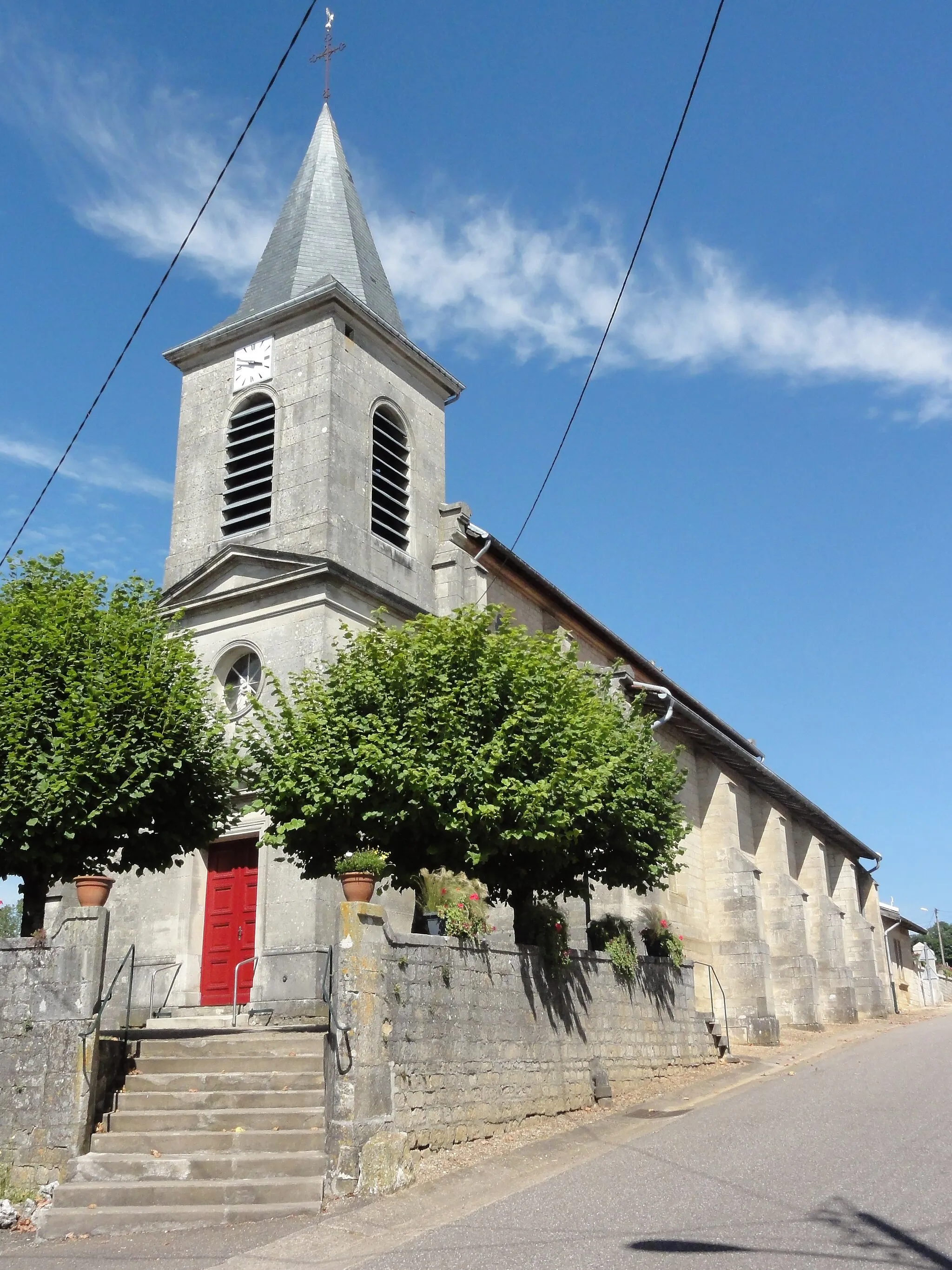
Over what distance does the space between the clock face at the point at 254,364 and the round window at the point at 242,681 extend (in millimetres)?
5319

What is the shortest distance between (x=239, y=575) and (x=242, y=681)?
1776mm

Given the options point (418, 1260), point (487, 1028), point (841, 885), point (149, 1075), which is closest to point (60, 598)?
point (149, 1075)

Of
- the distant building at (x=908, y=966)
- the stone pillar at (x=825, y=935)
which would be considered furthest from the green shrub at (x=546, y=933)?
the distant building at (x=908, y=966)

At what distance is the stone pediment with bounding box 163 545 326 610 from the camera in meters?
17.6

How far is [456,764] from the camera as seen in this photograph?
12.1m

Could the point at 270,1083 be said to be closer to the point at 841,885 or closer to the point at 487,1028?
the point at 487,1028

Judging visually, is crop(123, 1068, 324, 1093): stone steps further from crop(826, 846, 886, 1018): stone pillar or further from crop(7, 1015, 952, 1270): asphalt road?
crop(826, 846, 886, 1018): stone pillar

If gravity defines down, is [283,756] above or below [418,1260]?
above

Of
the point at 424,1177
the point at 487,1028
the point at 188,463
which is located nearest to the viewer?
the point at 424,1177

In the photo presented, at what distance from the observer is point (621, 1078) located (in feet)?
45.8

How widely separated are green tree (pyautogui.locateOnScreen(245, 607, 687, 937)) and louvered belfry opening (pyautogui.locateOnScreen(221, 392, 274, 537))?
6.01 m

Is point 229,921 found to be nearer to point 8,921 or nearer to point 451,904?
point 451,904

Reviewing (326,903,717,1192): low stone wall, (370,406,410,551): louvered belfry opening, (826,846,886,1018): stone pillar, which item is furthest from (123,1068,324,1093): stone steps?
(826,846,886,1018): stone pillar

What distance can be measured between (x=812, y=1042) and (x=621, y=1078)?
9.29m
